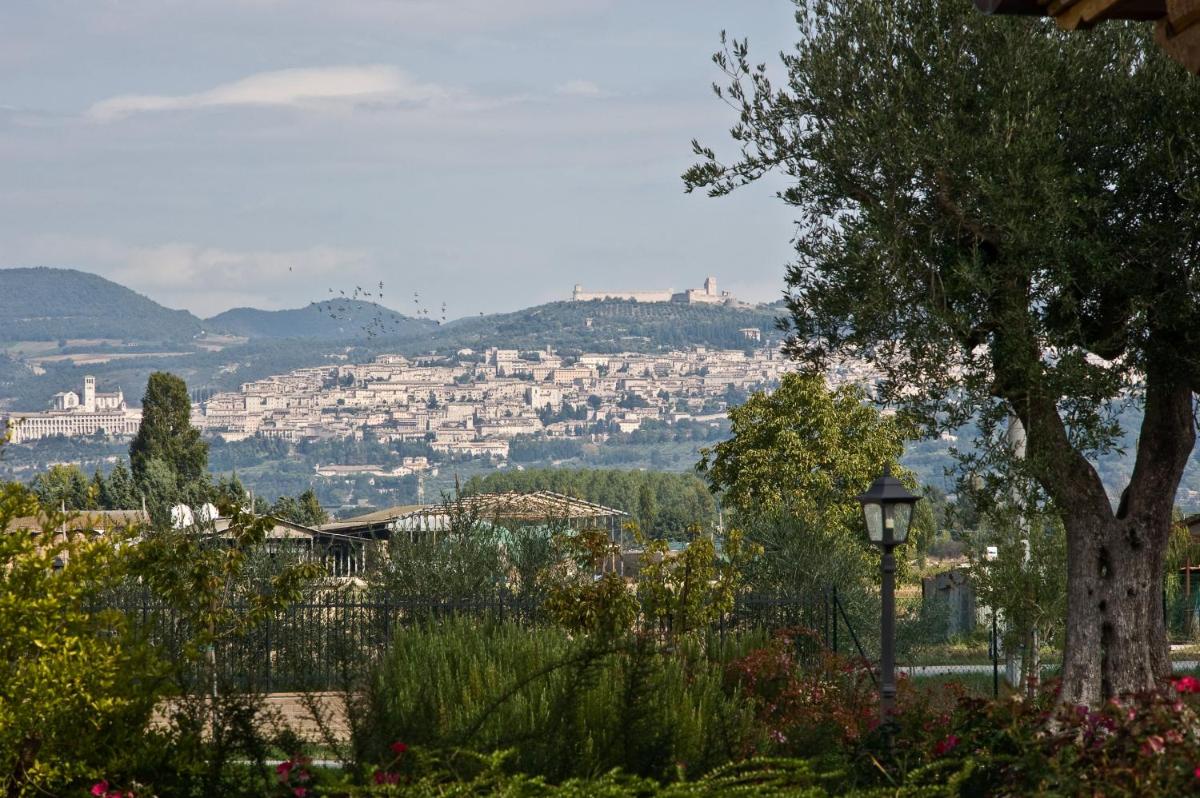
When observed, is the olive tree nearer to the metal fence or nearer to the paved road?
the metal fence

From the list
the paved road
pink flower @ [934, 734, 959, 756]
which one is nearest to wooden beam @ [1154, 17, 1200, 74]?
pink flower @ [934, 734, 959, 756]

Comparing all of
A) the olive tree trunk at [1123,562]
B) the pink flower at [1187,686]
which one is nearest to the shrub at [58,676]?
the pink flower at [1187,686]

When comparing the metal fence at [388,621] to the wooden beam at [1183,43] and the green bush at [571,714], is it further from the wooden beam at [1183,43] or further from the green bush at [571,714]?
the wooden beam at [1183,43]

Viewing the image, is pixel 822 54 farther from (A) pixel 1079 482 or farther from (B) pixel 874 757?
(B) pixel 874 757

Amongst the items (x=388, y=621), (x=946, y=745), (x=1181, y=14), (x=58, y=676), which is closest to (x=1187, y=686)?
(x=946, y=745)

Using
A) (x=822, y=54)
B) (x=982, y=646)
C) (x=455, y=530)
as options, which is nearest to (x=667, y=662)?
(x=822, y=54)

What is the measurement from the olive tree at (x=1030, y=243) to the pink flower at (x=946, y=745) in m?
4.15

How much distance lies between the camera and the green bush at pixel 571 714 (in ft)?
18.6

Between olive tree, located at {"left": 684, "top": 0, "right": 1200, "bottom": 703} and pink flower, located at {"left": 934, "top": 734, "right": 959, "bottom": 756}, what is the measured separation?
4.15 metres

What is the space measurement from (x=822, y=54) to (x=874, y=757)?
6330 millimetres

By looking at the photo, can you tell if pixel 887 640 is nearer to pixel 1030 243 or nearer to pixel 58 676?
pixel 1030 243

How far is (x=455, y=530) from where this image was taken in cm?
2088

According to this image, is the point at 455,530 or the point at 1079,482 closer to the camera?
the point at 1079,482

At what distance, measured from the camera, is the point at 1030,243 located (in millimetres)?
9117
